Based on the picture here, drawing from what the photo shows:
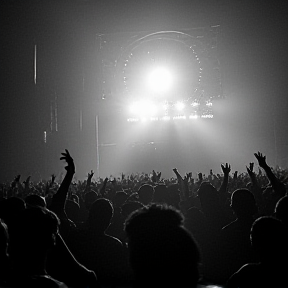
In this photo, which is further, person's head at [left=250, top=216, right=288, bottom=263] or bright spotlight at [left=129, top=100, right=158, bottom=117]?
bright spotlight at [left=129, top=100, right=158, bottom=117]

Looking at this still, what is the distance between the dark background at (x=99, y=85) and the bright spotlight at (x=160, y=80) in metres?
2.86

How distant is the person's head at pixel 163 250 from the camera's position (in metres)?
1.45

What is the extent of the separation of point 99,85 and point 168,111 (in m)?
5.48

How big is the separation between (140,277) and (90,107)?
78.5 feet

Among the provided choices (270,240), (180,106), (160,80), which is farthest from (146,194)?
(160,80)

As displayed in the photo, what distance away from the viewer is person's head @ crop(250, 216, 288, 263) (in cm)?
206

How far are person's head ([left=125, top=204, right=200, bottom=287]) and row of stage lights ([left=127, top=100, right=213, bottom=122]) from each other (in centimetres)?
2128

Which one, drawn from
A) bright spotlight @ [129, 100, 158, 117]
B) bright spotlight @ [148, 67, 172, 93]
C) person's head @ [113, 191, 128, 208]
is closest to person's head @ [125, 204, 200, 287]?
person's head @ [113, 191, 128, 208]

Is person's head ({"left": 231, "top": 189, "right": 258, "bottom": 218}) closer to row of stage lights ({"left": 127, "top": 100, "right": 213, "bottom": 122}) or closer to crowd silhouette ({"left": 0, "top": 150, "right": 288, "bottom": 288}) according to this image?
crowd silhouette ({"left": 0, "top": 150, "right": 288, "bottom": 288})

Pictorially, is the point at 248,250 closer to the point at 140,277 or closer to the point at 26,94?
the point at 140,277

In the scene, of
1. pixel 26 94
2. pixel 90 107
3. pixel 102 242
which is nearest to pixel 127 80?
pixel 90 107

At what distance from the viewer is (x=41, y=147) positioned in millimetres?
22781

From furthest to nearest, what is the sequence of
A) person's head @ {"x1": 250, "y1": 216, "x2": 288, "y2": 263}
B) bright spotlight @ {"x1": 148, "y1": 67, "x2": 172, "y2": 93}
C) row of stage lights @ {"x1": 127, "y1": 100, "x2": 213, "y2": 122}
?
bright spotlight @ {"x1": 148, "y1": 67, "x2": 172, "y2": 93} < row of stage lights @ {"x1": 127, "y1": 100, "x2": 213, "y2": 122} < person's head @ {"x1": 250, "y1": 216, "x2": 288, "y2": 263}

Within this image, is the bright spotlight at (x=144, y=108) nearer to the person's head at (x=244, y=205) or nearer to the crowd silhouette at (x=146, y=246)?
the crowd silhouette at (x=146, y=246)
